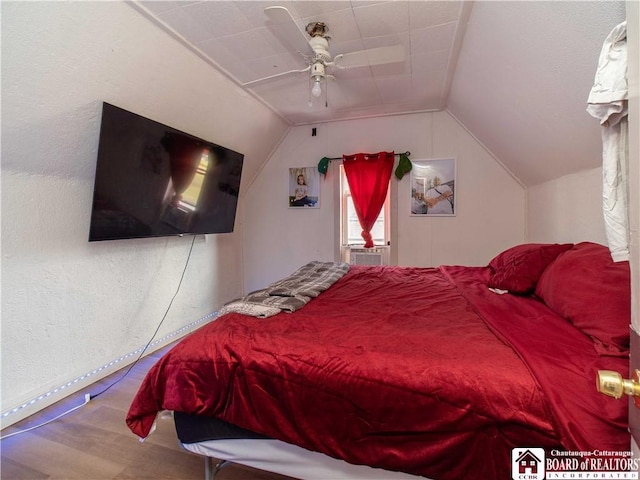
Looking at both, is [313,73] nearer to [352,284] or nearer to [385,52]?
[385,52]

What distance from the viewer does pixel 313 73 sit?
82.8 inches

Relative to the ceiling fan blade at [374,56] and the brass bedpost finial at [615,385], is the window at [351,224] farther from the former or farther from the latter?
the brass bedpost finial at [615,385]

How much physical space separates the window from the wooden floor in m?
2.84

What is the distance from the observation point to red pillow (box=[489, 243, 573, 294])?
1796 mm

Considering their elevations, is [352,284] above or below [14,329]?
above

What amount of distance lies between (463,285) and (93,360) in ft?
9.51

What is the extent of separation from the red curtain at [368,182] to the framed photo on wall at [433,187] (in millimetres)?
360

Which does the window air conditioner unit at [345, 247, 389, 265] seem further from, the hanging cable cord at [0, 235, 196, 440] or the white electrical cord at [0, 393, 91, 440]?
the white electrical cord at [0, 393, 91, 440]

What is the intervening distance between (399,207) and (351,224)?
678mm

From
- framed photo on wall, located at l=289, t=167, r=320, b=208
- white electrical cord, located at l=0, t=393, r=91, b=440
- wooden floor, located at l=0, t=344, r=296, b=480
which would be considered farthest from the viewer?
framed photo on wall, located at l=289, t=167, r=320, b=208

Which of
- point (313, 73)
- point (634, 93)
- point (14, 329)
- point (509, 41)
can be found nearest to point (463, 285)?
point (509, 41)

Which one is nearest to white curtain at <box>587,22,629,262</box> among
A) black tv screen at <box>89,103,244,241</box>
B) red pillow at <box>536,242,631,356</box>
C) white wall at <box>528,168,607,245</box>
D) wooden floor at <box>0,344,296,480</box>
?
red pillow at <box>536,242,631,356</box>

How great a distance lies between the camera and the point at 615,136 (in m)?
0.84

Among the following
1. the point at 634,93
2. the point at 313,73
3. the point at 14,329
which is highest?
the point at 313,73
